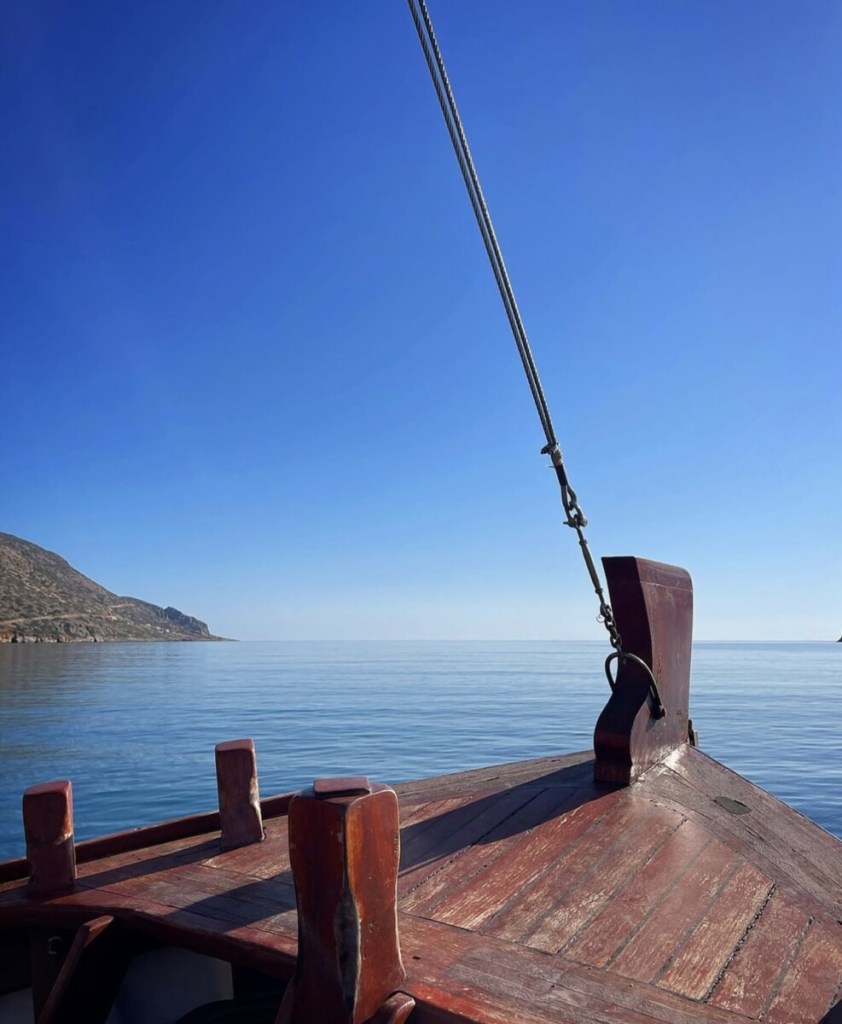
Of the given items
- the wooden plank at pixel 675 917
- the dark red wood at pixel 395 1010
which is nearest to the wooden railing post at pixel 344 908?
the dark red wood at pixel 395 1010

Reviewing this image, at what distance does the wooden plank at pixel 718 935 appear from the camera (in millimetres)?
2658

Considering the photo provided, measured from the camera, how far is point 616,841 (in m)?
4.05

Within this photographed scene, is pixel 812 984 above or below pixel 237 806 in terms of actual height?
below

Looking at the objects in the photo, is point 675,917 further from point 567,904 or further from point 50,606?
point 50,606

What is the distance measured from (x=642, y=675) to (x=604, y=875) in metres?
2.05

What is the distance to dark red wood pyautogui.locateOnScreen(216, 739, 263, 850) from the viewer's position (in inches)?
167

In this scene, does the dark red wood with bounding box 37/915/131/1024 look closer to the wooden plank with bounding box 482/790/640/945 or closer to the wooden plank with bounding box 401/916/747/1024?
the wooden plank with bounding box 401/916/747/1024

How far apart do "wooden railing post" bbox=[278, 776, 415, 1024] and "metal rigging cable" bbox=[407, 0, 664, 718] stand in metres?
3.31

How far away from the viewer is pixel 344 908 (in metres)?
2.28

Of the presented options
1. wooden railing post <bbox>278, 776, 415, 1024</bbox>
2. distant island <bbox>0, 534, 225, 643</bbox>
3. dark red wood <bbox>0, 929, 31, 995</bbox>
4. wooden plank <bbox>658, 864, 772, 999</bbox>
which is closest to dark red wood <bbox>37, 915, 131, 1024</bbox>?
dark red wood <bbox>0, 929, 31, 995</bbox>

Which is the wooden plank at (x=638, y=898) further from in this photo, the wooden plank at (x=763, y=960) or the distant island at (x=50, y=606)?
the distant island at (x=50, y=606)

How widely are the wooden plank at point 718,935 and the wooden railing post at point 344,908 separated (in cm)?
109

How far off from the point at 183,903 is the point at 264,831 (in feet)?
4.18

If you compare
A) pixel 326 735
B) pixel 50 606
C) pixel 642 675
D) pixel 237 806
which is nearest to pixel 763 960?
pixel 642 675
